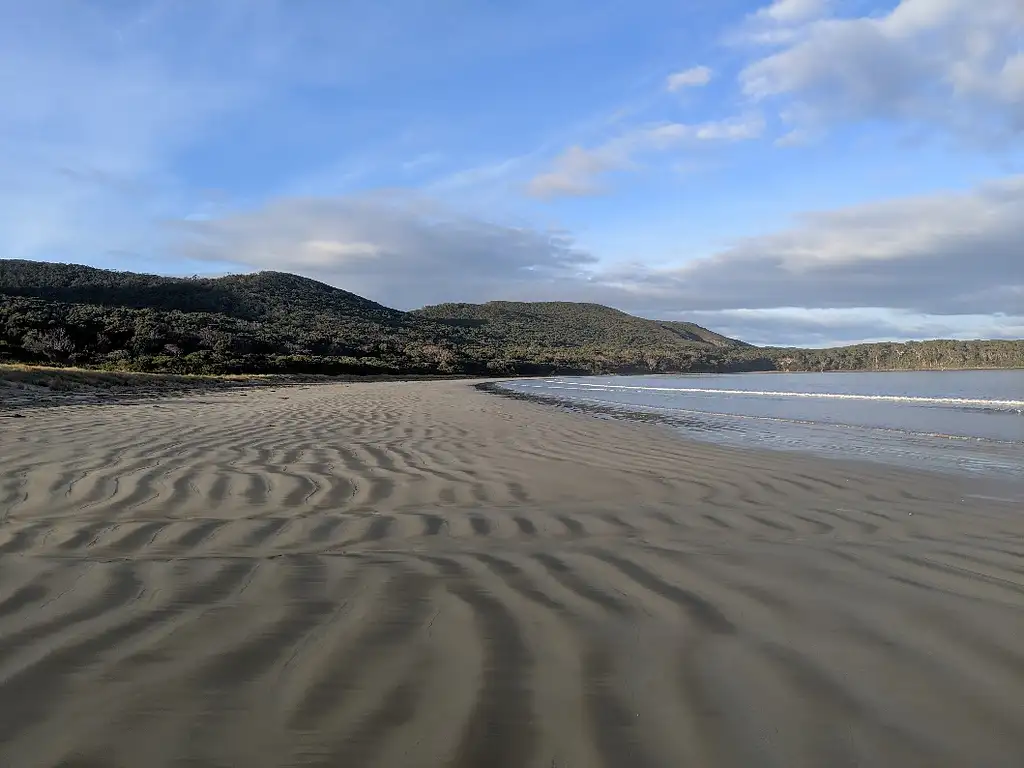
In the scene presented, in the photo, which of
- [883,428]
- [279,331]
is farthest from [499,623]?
[279,331]

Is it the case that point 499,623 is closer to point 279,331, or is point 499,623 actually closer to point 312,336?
point 312,336

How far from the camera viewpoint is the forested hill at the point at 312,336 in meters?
44.5

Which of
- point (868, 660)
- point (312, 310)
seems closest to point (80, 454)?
point (868, 660)

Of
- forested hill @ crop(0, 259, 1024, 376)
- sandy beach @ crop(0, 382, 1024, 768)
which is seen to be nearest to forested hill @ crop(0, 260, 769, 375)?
forested hill @ crop(0, 259, 1024, 376)

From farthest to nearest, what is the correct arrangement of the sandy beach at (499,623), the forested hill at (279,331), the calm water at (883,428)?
the forested hill at (279,331) → the calm water at (883,428) → the sandy beach at (499,623)

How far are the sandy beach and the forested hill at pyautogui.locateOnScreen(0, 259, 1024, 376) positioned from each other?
35792mm

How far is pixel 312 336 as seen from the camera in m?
66.6

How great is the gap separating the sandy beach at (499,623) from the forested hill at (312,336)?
117 ft

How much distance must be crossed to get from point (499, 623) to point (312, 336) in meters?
67.0

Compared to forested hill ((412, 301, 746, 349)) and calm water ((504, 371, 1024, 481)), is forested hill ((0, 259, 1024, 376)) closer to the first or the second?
forested hill ((412, 301, 746, 349))

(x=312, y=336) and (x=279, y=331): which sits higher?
(x=279, y=331)

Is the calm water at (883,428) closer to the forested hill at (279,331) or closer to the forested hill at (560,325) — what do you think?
the forested hill at (279,331)

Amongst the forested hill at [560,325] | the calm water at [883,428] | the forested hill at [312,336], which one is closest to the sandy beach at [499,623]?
the calm water at [883,428]

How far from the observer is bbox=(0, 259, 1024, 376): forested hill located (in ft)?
146
